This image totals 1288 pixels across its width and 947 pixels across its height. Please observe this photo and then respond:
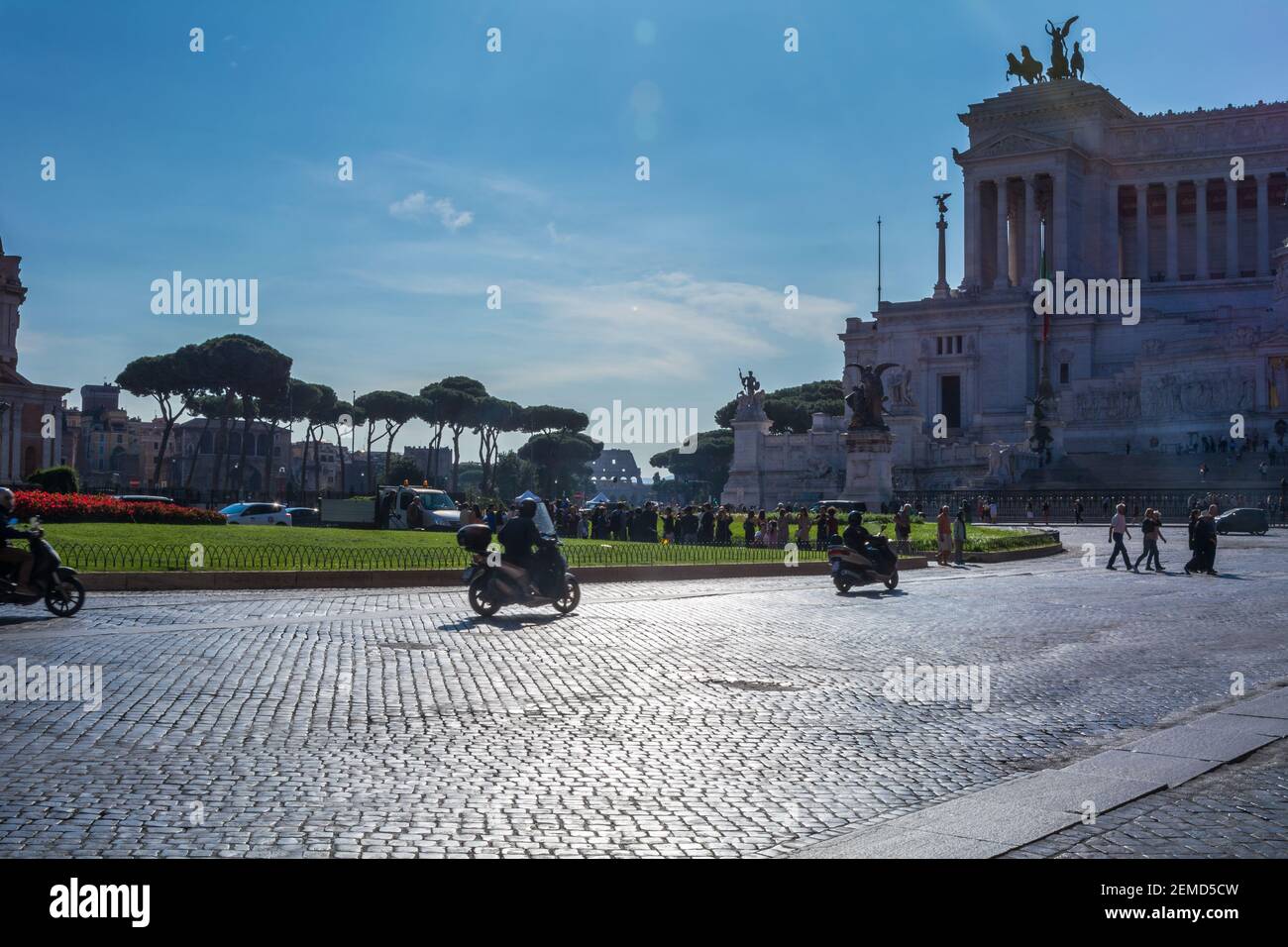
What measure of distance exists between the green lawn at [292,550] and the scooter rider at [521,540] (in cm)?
688

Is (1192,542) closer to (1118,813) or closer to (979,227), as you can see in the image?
(1118,813)

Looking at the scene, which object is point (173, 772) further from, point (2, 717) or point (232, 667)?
point (232, 667)

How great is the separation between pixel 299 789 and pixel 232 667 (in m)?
5.03

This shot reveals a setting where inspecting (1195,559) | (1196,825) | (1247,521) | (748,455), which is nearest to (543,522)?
(1196,825)

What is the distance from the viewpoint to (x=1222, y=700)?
427 inches

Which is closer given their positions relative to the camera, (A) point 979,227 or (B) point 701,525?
(B) point 701,525

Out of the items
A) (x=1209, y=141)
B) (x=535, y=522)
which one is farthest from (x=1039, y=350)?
(x=535, y=522)

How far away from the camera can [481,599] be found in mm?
17203

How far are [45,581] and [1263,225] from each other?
A: 3545 inches

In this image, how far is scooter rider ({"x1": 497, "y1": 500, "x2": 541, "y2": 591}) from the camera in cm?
1714

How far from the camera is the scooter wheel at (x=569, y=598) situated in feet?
58.4

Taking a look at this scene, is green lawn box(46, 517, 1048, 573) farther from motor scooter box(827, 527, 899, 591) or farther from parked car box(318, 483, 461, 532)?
parked car box(318, 483, 461, 532)

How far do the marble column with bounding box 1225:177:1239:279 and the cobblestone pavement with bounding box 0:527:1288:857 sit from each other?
80.9 m

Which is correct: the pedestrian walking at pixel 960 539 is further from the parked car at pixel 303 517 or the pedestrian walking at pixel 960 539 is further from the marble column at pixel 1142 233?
the marble column at pixel 1142 233
